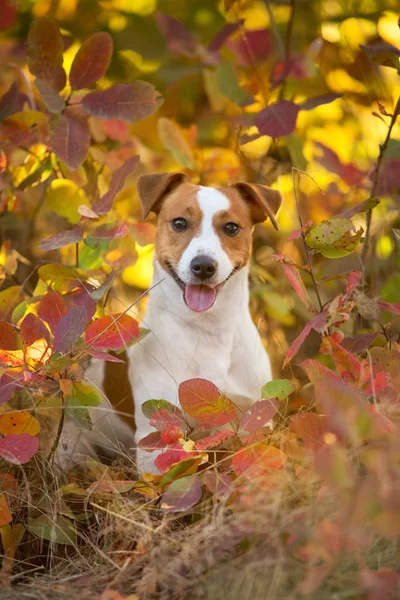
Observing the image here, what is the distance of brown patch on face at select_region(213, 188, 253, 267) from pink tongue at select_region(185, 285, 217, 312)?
15 cm

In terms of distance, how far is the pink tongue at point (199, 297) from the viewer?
2.65 meters

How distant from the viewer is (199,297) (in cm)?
267

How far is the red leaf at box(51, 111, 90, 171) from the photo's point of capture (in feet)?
8.48

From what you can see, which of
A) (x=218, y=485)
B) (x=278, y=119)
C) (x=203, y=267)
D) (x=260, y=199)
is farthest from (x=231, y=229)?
(x=218, y=485)

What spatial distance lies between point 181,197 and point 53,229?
117 cm

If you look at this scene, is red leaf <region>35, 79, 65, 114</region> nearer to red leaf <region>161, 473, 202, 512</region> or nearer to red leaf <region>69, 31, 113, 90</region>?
red leaf <region>69, 31, 113, 90</region>

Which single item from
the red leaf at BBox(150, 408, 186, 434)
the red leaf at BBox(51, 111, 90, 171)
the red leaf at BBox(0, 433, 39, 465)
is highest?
the red leaf at BBox(51, 111, 90, 171)

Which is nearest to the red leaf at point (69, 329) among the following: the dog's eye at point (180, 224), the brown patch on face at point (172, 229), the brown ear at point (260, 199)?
the brown patch on face at point (172, 229)

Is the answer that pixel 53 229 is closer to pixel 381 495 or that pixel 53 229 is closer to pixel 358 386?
pixel 358 386

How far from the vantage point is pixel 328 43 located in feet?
11.0

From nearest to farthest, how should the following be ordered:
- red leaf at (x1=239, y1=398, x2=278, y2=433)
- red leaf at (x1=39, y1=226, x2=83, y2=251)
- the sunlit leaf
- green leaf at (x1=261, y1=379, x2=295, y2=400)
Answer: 1. red leaf at (x1=239, y1=398, x2=278, y2=433)
2. green leaf at (x1=261, y1=379, x2=295, y2=400)
3. red leaf at (x1=39, y1=226, x2=83, y2=251)
4. the sunlit leaf

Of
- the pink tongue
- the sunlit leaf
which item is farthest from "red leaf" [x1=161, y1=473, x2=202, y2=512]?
the sunlit leaf

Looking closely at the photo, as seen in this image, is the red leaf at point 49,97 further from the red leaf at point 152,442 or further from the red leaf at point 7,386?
the red leaf at point 152,442

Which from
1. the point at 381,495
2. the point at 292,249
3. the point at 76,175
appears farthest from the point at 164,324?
the point at 381,495
